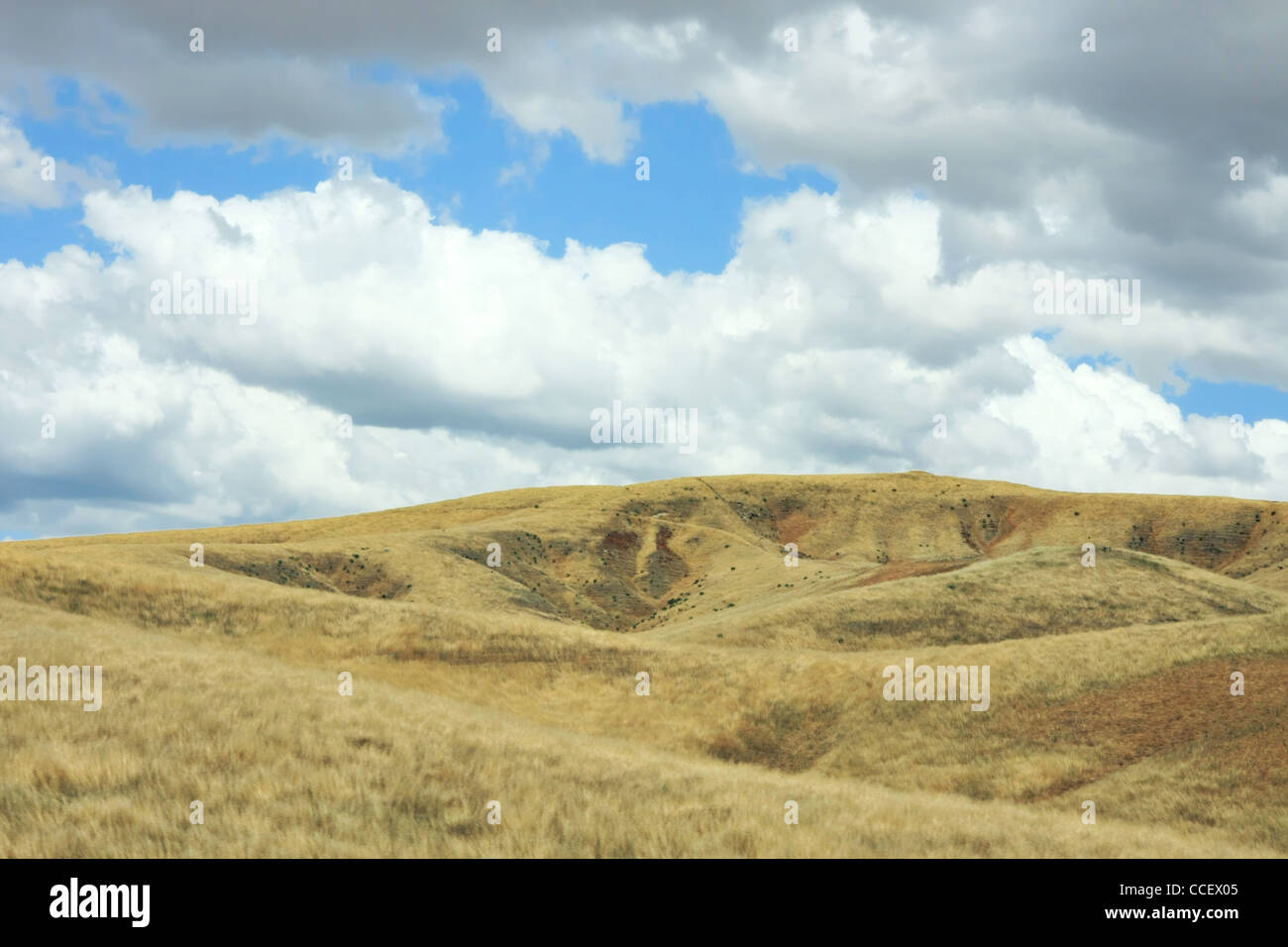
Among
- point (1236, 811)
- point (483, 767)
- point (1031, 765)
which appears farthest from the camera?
point (1031, 765)

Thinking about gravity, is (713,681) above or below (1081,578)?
below

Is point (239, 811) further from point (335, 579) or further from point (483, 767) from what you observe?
point (335, 579)

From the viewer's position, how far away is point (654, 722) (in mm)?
31000

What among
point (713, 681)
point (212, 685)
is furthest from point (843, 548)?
point (212, 685)

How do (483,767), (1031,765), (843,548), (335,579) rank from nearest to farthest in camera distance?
(483,767) → (1031,765) → (335,579) → (843,548)

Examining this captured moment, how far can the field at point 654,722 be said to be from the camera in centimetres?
1242

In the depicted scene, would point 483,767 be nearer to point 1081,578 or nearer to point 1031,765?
point 1031,765

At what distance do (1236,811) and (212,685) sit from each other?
2241 cm

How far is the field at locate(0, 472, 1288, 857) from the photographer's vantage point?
1242 cm

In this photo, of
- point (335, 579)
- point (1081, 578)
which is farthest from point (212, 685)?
point (335, 579)

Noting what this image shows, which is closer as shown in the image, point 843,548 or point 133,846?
point 133,846
